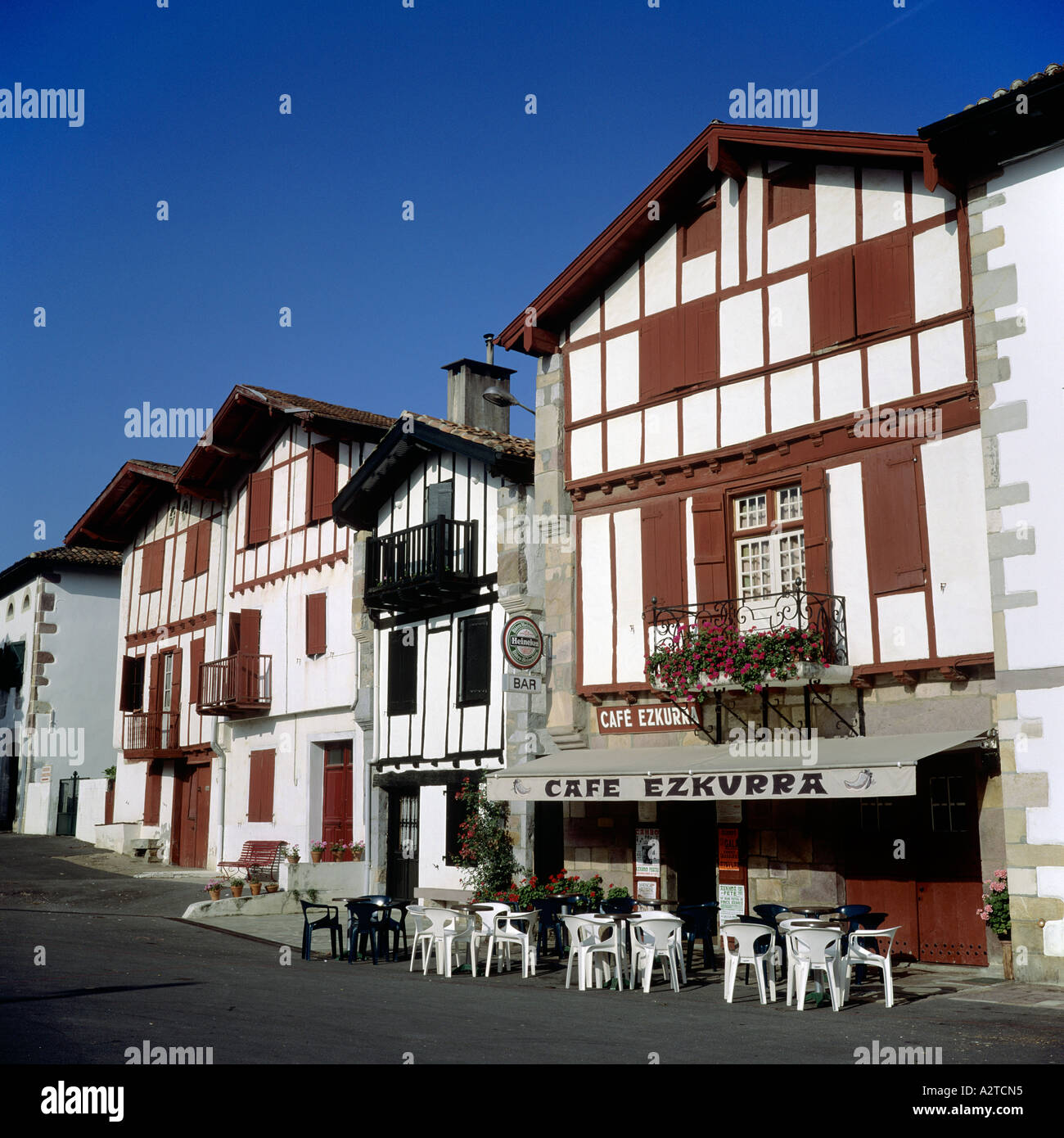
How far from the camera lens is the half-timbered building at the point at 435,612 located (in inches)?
738

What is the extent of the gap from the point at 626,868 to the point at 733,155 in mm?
8975

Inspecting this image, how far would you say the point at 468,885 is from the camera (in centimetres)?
1820

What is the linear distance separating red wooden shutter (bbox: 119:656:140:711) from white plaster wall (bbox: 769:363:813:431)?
19.4 meters

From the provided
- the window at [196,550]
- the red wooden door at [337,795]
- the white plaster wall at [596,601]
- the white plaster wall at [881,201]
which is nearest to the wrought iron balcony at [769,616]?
the white plaster wall at [596,601]

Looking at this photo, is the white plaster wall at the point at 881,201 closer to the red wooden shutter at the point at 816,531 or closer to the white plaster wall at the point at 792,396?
the white plaster wall at the point at 792,396

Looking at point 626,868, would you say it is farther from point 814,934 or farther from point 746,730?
point 814,934

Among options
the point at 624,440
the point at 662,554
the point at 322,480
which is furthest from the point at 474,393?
the point at 662,554

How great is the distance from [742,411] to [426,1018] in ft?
27.9

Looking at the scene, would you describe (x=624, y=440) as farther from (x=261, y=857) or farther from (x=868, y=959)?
(x=261, y=857)

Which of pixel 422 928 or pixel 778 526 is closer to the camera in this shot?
pixel 422 928

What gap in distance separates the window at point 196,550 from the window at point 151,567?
135 cm

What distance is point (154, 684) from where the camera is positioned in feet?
93.9

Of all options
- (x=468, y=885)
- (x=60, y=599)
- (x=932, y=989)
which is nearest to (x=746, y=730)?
(x=932, y=989)

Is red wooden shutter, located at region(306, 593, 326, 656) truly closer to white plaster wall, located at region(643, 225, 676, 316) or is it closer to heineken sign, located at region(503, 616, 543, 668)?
heineken sign, located at region(503, 616, 543, 668)
